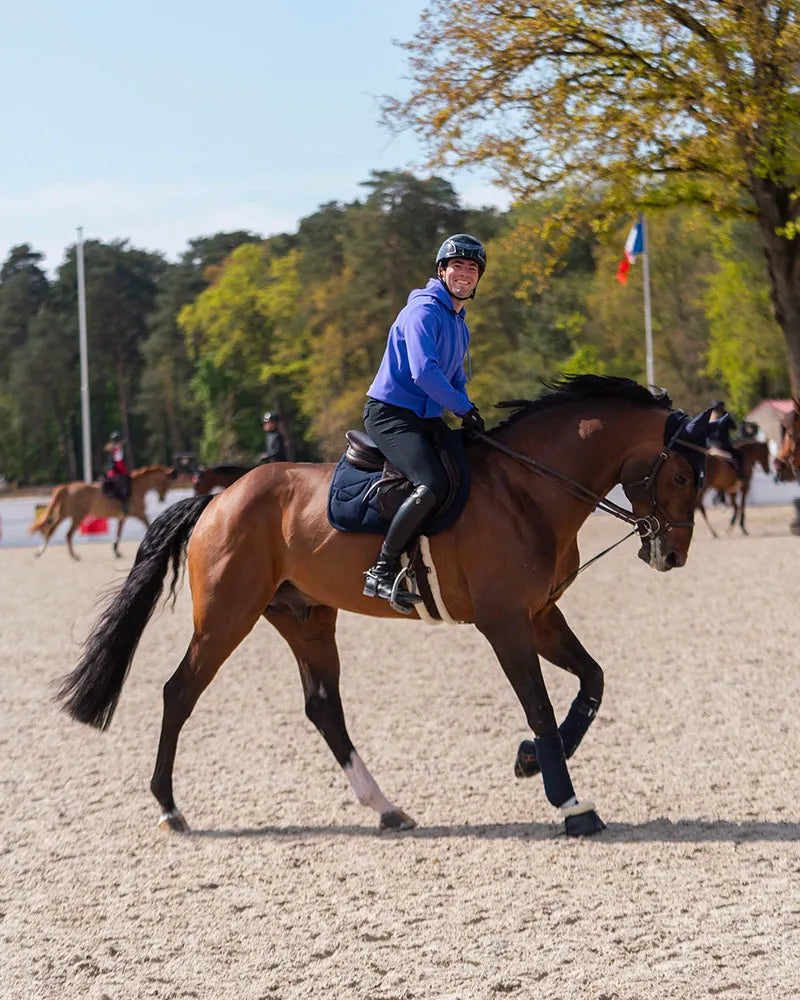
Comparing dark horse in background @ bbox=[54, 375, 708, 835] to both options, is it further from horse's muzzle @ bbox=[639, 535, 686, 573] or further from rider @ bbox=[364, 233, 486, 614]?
rider @ bbox=[364, 233, 486, 614]

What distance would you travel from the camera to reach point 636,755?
22.9 feet

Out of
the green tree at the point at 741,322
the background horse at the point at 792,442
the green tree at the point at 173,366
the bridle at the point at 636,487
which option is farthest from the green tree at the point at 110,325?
the bridle at the point at 636,487

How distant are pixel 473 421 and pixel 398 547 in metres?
0.65

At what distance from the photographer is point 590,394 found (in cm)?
595

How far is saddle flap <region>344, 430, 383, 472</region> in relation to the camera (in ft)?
19.6

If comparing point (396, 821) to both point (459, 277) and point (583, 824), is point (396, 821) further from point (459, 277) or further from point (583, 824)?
point (459, 277)

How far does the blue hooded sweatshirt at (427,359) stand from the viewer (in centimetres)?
546

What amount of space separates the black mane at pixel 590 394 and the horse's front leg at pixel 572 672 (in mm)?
924

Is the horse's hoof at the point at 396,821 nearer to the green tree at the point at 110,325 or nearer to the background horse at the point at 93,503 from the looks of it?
the background horse at the point at 93,503

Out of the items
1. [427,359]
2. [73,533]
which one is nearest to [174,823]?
[427,359]

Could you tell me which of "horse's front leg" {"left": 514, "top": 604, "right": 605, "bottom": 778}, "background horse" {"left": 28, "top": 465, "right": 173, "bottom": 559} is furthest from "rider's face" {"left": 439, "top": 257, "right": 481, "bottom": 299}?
"background horse" {"left": 28, "top": 465, "right": 173, "bottom": 559}

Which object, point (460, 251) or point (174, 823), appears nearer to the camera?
point (460, 251)

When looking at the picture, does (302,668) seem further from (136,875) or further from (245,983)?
(245,983)

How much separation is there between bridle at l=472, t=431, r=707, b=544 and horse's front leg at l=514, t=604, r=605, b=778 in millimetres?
547
